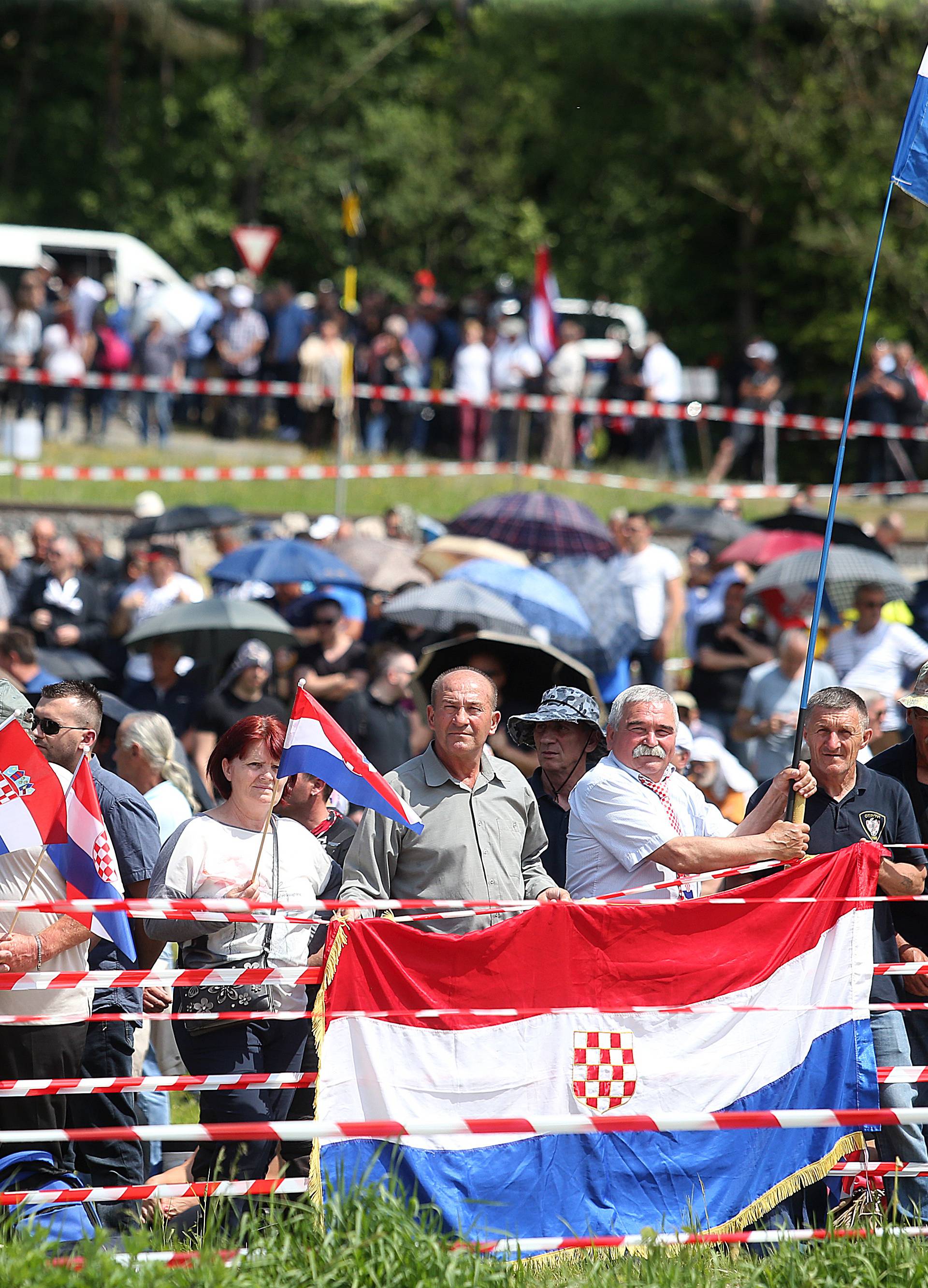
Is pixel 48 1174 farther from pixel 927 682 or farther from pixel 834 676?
pixel 834 676

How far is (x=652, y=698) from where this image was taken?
6.41 m

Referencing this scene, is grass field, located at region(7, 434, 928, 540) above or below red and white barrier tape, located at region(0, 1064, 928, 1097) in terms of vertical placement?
above

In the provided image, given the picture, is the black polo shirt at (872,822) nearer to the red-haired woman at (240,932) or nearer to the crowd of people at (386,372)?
the red-haired woman at (240,932)

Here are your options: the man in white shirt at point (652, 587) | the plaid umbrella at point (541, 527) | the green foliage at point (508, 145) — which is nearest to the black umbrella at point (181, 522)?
the plaid umbrella at point (541, 527)

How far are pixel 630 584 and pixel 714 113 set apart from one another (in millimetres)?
22105

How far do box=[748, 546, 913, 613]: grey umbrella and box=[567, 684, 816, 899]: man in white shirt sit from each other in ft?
21.0

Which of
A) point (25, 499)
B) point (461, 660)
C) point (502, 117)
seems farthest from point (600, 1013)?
point (502, 117)

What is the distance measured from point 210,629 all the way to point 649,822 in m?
5.81

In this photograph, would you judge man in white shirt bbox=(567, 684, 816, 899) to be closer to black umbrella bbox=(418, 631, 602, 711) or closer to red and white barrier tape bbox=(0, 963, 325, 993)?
red and white barrier tape bbox=(0, 963, 325, 993)

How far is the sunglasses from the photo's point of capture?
6.66 m

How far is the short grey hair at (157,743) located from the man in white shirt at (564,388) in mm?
15486

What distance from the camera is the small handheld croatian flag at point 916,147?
6863mm

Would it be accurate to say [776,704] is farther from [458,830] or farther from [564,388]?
[564,388]

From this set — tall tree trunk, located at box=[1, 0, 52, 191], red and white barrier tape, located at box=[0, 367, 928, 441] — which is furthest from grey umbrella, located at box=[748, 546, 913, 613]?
tall tree trunk, located at box=[1, 0, 52, 191]
